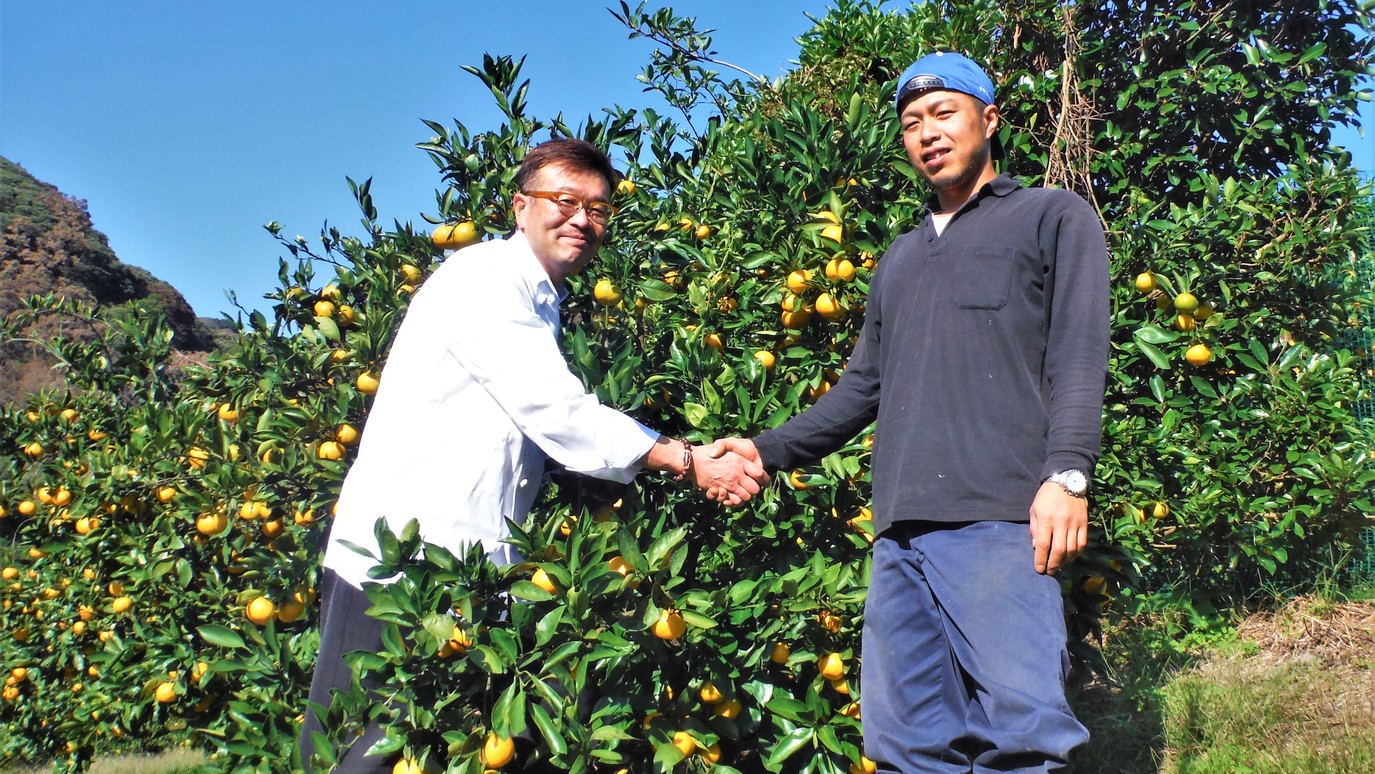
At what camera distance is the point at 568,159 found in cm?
253

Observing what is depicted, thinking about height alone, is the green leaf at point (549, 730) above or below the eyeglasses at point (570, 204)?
below

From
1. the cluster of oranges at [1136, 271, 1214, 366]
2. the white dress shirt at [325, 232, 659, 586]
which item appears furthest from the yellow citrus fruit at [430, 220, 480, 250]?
the cluster of oranges at [1136, 271, 1214, 366]

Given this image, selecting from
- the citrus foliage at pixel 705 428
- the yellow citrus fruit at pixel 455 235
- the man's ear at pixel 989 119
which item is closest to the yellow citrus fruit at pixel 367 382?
the citrus foliage at pixel 705 428

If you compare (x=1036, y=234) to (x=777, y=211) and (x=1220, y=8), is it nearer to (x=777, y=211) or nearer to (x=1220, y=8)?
(x=777, y=211)

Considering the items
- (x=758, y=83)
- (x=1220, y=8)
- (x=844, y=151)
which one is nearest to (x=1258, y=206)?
(x=1220, y=8)

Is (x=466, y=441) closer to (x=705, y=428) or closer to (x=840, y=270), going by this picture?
(x=705, y=428)

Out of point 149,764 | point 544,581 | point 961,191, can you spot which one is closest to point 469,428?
point 544,581

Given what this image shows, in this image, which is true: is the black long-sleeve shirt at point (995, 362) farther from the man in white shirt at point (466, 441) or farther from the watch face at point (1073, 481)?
the man in white shirt at point (466, 441)

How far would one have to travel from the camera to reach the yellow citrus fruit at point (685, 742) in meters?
2.22

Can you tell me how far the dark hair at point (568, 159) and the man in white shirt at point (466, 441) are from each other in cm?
28

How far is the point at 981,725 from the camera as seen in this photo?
195cm

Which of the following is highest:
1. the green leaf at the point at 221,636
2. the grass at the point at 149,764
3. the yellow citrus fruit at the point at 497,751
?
the green leaf at the point at 221,636

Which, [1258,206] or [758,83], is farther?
A: [758,83]

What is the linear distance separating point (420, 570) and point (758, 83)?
139 inches
